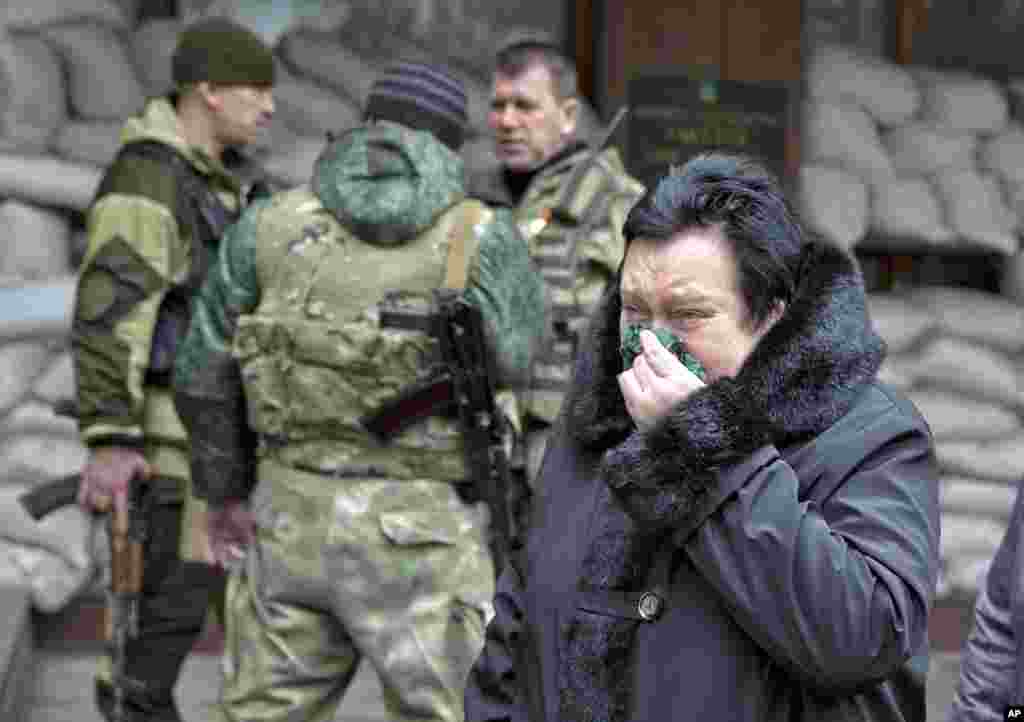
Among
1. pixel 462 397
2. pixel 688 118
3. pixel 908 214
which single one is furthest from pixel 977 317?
pixel 462 397

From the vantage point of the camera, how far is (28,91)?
6.23 metres

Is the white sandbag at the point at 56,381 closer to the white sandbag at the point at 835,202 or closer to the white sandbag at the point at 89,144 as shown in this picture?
the white sandbag at the point at 89,144

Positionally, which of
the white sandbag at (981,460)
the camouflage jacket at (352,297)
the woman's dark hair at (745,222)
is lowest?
the white sandbag at (981,460)

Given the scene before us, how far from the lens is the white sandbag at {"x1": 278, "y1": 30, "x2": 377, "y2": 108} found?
6.47m

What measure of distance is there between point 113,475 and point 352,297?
1103 mm

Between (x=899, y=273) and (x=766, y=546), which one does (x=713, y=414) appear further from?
(x=899, y=273)

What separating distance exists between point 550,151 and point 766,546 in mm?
3040

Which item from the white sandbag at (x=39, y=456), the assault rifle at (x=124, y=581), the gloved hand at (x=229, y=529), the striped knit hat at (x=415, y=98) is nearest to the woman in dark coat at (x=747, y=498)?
the striped knit hat at (x=415, y=98)

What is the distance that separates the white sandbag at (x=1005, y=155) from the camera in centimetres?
679

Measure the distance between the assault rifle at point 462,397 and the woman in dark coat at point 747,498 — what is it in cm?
144

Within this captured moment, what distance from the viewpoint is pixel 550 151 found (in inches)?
203

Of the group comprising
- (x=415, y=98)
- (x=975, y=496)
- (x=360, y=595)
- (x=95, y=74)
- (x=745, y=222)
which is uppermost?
(x=745, y=222)

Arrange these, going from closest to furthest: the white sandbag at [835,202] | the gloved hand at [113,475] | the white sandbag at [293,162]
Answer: the gloved hand at [113,475] → the white sandbag at [293,162] → the white sandbag at [835,202]

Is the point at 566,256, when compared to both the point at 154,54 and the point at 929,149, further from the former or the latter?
the point at 929,149
